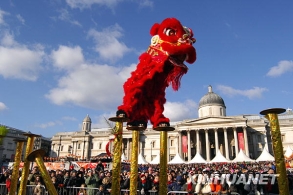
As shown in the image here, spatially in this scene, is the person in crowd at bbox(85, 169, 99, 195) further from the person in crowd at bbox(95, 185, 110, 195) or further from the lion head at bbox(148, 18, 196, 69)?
the lion head at bbox(148, 18, 196, 69)

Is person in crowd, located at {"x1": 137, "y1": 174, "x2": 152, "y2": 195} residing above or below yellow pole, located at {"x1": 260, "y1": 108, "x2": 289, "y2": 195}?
below

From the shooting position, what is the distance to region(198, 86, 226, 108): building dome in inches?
1959

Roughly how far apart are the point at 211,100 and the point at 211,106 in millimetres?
1350

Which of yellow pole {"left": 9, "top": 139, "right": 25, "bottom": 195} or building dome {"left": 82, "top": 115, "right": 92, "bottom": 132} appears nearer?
yellow pole {"left": 9, "top": 139, "right": 25, "bottom": 195}

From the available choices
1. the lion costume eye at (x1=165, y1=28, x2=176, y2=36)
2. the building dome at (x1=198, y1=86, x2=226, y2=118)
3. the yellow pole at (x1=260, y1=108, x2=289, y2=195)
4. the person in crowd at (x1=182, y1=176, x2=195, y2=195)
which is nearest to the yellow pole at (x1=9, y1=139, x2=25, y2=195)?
the lion costume eye at (x1=165, y1=28, x2=176, y2=36)

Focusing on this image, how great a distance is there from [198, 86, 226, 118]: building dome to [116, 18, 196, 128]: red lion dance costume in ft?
147

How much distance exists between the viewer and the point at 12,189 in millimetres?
4879

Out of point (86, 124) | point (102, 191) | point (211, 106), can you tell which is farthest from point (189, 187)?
point (86, 124)

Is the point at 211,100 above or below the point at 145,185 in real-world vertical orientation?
above

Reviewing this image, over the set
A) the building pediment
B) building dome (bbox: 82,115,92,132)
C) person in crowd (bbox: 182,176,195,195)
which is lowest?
person in crowd (bbox: 182,176,195,195)

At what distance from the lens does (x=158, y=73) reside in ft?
16.2

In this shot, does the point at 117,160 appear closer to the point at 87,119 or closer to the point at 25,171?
the point at 25,171

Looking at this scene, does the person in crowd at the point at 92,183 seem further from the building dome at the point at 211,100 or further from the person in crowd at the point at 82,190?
the building dome at the point at 211,100

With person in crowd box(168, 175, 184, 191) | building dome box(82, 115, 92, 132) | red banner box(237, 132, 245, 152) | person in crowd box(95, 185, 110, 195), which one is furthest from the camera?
building dome box(82, 115, 92, 132)
